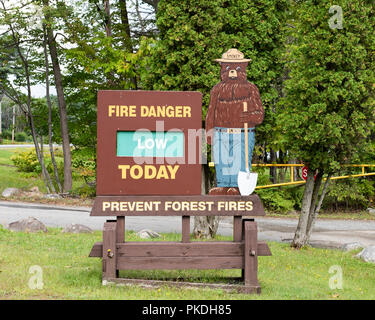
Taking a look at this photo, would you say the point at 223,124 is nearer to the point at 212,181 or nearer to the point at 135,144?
the point at 135,144

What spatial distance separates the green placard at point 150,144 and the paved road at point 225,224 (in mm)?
6985

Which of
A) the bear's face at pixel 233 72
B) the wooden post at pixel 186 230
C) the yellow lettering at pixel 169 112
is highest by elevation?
the bear's face at pixel 233 72

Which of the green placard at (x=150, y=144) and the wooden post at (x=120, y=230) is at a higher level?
the green placard at (x=150, y=144)

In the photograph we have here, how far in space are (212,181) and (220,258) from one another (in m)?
6.36

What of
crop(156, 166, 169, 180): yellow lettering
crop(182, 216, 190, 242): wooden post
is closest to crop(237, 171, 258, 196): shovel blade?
crop(182, 216, 190, 242): wooden post

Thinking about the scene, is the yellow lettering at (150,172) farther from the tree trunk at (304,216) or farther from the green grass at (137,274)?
the tree trunk at (304,216)

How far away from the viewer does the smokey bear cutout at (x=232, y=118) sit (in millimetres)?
7402

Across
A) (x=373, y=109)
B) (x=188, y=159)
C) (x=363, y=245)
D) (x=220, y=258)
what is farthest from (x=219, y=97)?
(x=363, y=245)

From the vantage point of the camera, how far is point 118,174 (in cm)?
680

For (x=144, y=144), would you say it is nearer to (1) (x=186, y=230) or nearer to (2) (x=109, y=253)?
(1) (x=186, y=230)

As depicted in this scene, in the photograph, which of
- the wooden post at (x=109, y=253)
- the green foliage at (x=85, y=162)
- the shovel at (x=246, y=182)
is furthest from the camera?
the green foliage at (x=85, y=162)

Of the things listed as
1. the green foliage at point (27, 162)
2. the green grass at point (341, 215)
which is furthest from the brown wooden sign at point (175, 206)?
the green foliage at point (27, 162)

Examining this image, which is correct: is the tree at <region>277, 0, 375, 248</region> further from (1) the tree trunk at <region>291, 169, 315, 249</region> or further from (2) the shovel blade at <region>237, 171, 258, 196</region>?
(2) the shovel blade at <region>237, 171, 258, 196</region>

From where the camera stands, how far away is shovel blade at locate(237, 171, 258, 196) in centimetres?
696
